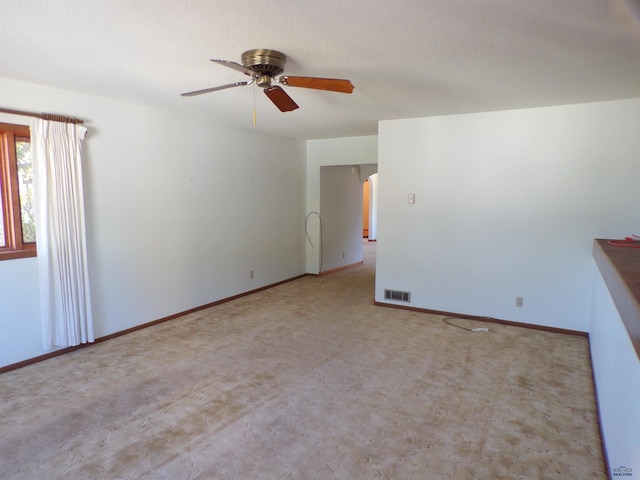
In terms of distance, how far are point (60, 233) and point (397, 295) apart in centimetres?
369

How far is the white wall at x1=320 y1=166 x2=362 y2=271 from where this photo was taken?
6965 millimetres

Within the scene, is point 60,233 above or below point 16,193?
below

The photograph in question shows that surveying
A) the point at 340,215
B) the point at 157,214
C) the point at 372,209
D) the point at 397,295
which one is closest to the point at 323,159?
the point at 340,215

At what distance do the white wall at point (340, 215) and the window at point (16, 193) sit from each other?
14.1 ft

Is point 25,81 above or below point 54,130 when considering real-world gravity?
above

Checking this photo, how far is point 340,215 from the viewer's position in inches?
291

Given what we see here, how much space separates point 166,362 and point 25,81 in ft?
8.49

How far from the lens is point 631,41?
2213 mm

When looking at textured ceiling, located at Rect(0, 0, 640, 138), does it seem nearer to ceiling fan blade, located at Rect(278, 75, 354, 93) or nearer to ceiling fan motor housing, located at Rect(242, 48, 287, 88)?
ceiling fan motor housing, located at Rect(242, 48, 287, 88)

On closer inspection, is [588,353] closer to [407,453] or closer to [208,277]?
[407,453]

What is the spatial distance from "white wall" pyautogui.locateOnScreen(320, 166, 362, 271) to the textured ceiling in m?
3.27

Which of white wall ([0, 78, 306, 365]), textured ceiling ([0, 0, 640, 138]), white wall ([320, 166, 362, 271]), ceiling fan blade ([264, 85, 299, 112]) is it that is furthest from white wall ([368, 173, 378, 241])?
ceiling fan blade ([264, 85, 299, 112])

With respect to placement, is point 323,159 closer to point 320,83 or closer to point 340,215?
point 340,215

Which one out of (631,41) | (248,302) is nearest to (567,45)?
(631,41)
